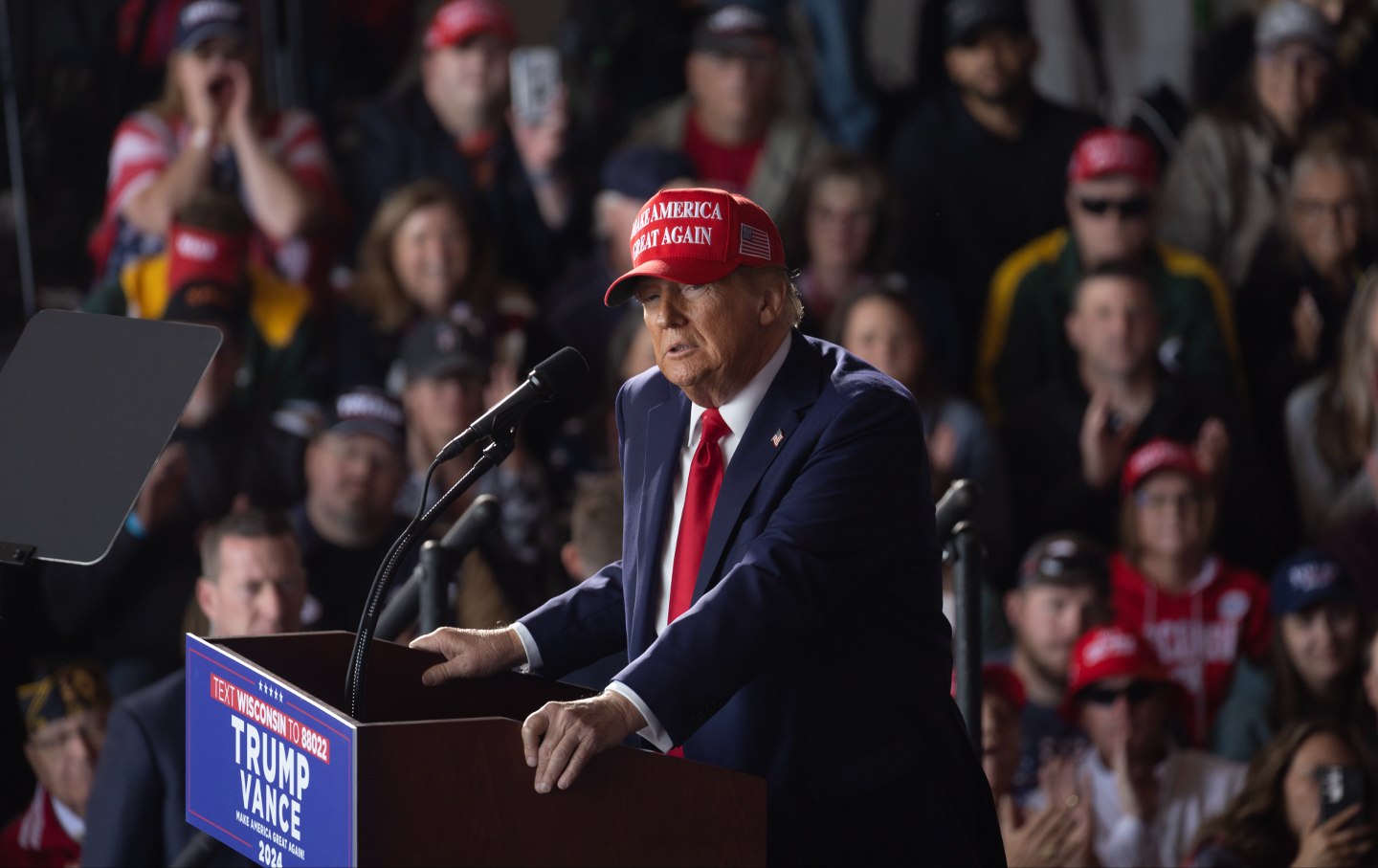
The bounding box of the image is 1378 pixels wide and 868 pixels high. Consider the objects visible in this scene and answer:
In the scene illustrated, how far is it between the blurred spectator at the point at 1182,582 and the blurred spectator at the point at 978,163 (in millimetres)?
869

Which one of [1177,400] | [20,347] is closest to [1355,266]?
[1177,400]

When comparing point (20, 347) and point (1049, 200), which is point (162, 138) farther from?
point (20, 347)

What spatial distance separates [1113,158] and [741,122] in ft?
3.69

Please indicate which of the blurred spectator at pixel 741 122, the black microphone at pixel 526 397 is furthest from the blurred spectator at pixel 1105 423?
the black microphone at pixel 526 397

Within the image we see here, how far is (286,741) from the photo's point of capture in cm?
214

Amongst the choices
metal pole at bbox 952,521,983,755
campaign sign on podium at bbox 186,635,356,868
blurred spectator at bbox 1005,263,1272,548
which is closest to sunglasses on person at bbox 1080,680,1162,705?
blurred spectator at bbox 1005,263,1272,548

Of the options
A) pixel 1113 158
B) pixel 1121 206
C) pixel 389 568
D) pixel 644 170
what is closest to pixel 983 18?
pixel 1113 158

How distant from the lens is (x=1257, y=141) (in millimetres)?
6180

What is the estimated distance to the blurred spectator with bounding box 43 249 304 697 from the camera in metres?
5.10

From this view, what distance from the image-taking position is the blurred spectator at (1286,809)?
444 cm

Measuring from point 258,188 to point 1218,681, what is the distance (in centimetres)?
306

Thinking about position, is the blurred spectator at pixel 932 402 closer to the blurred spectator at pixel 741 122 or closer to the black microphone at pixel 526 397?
the blurred spectator at pixel 741 122

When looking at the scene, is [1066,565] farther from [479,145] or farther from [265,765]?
[265,765]

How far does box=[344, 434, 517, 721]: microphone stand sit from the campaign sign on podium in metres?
0.11
